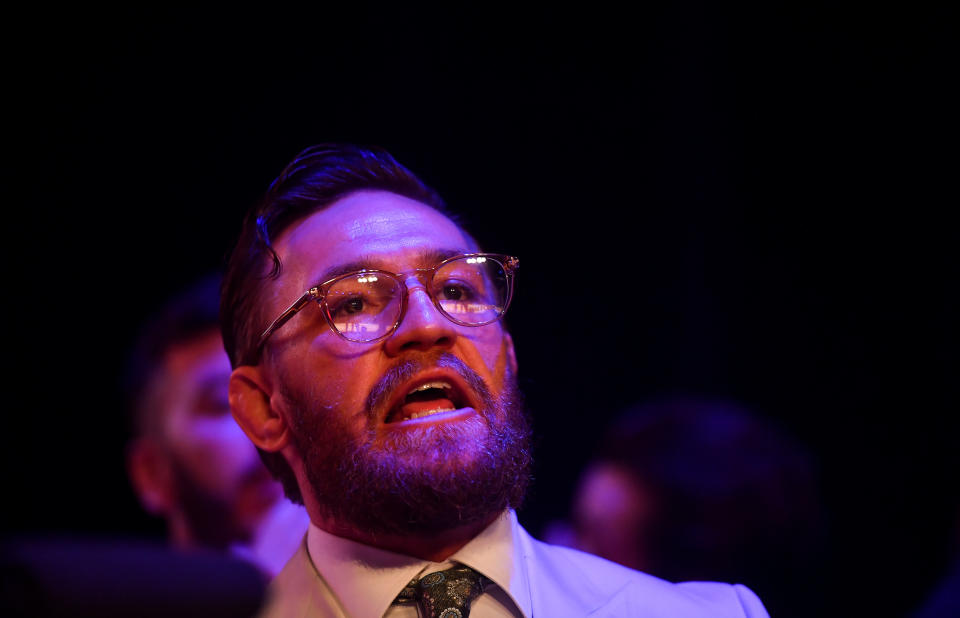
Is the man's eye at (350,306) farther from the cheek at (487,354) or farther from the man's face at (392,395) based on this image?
the cheek at (487,354)

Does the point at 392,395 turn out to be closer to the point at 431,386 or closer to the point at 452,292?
the point at 431,386

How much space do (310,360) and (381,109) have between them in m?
2.12

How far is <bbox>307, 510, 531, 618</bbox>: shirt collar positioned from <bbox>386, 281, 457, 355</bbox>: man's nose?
0.41 metres

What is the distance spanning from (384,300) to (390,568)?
551 mm

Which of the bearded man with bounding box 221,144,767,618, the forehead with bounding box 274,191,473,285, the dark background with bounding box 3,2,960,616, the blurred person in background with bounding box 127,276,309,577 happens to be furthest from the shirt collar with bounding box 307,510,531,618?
the dark background with bounding box 3,2,960,616

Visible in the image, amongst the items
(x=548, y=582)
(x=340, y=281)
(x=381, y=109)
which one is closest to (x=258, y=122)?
(x=381, y=109)

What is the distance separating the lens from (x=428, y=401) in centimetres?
165

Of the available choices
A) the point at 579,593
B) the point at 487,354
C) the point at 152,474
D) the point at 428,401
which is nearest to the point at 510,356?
the point at 487,354

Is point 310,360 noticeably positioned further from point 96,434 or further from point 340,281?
point 96,434

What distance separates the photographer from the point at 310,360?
1.69m

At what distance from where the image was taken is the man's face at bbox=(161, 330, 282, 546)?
261 cm

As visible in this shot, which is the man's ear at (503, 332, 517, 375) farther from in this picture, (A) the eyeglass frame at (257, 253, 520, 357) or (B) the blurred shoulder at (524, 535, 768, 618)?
(B) the blurred shoulder at (524, 535, 768, 618)

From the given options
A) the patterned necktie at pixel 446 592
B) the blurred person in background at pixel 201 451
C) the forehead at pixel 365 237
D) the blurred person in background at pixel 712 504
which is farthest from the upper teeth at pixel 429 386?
the blurred person in background at pixel 712 504

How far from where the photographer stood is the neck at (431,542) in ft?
5.36
